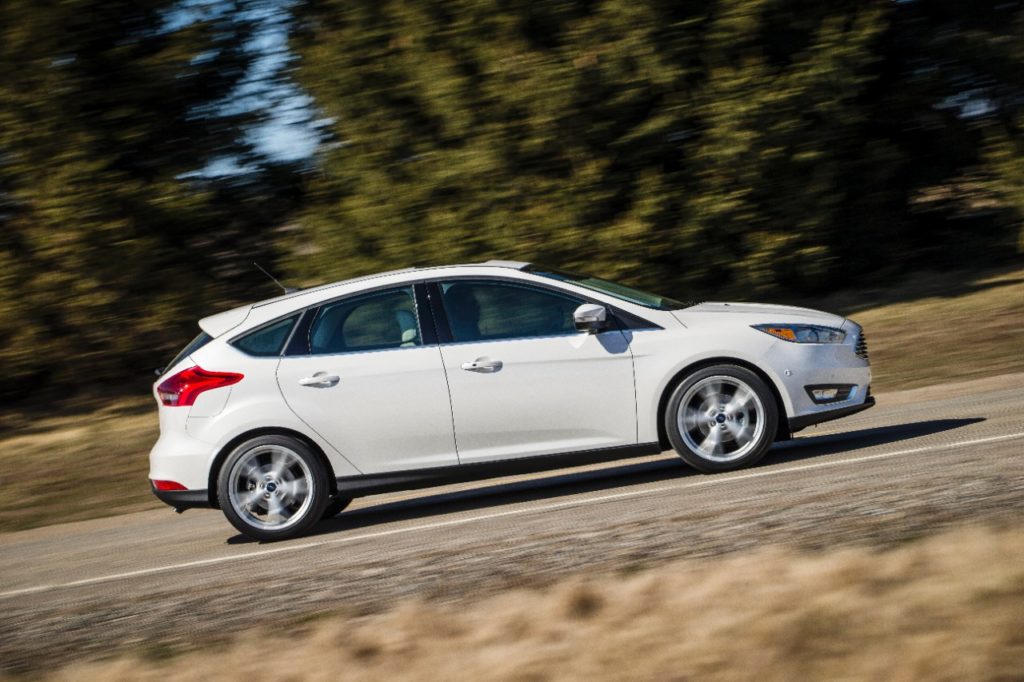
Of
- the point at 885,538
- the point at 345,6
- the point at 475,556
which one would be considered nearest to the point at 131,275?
the point at 345,6

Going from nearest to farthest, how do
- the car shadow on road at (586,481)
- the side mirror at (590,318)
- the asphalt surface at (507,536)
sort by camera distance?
the asphalt surface at (507,536) → the side mirror at (590,318) → the car shadow on road at (586,481)

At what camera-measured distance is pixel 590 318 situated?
25.3 ft

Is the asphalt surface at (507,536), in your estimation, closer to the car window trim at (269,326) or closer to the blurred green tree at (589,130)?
the car window trim at (269,326)

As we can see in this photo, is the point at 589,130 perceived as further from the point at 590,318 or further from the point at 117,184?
the point at 590,318

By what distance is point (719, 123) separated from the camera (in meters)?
14.7

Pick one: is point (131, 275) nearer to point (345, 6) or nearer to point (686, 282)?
point (345, 6)

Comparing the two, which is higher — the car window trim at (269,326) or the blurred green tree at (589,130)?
the blurred green tree at (589,130)

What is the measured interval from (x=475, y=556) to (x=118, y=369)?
10543mm

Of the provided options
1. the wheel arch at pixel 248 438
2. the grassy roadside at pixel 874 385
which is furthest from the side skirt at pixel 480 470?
the grassy roadside at pixel 874 385

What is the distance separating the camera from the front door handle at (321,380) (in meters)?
7.84

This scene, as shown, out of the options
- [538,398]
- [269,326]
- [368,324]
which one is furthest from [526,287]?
[269,326]

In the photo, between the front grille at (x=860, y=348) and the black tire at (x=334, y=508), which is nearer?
the front grille at (x=860, y=348)

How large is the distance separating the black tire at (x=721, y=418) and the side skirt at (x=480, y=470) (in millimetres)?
228

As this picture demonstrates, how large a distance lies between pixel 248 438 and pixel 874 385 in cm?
672
